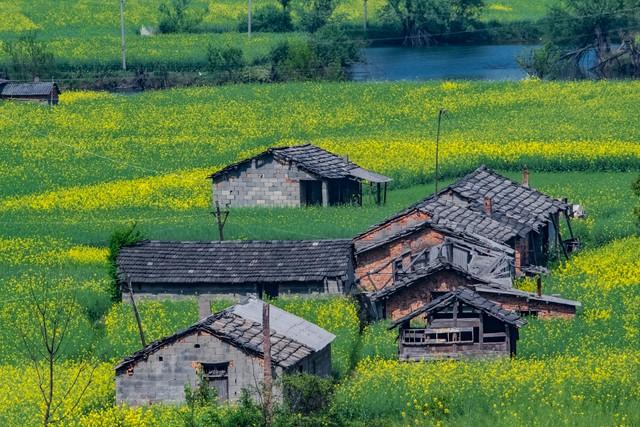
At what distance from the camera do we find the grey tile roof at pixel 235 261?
185 feet

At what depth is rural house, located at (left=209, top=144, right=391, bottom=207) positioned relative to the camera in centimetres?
7344

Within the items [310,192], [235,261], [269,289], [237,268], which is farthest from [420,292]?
[310,192]

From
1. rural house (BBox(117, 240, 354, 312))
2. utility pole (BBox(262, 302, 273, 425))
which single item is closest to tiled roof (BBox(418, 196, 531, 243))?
rural house (BBox(117, 240, 354, 312))

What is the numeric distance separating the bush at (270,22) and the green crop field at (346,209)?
93.6ft

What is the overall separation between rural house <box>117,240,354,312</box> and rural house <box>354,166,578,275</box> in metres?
1.87

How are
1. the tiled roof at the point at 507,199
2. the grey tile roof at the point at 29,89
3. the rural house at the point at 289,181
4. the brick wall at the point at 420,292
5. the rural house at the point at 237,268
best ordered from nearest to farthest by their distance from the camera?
the brick wall at the point at 420,292 → the rural house at the point at 237,268 → the tiled roof at the point at 507,199 → the rural house at the point at 289,181 → the grey tile roof at the point at 29,89

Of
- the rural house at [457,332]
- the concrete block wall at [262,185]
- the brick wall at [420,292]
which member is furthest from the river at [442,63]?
the rural house at [457,332]

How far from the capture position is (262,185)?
74.4 m

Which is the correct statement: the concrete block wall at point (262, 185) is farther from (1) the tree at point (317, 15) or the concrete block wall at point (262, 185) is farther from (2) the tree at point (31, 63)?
(1) the tree at point (317, 15)

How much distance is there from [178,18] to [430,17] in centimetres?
1674

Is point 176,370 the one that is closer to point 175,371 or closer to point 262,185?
point 175,371

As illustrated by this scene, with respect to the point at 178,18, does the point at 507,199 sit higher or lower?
higher

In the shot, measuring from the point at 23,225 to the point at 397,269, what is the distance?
16614 mm

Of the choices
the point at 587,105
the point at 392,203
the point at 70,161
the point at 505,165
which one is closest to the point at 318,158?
the point at 392,203
